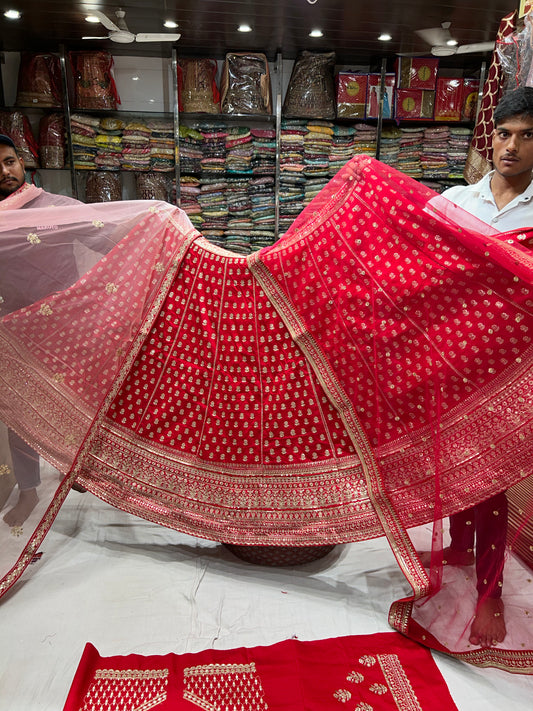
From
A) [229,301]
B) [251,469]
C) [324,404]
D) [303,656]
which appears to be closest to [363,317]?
[324,404]

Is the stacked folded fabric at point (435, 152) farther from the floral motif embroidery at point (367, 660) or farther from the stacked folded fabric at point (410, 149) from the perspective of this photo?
the floral motif embroidery at point (367, 660)

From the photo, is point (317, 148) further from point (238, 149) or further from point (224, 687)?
point (224, 687)

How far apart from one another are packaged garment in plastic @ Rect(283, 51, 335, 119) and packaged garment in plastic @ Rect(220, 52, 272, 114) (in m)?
0.19

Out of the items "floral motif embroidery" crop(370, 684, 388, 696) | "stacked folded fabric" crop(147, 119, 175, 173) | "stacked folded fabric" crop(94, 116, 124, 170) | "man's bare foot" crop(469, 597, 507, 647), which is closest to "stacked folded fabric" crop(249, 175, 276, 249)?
"stacked folded fabric" crop(147, 119, 175, 173)

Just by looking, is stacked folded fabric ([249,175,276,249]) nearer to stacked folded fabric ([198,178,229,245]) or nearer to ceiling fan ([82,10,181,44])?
stacked folded fabric ([198,178,229,245])

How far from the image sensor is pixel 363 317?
4.96ft

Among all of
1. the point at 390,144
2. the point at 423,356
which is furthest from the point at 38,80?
the point at 423,356

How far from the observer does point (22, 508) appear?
1683 millimetres

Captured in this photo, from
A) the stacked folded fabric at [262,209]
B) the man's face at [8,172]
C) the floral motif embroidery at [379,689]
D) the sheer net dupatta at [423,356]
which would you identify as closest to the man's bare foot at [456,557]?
the sheer net dupatta at [423,356]

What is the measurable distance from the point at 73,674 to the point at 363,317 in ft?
4.07

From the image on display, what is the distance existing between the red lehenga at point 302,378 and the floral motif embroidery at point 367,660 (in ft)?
0.47

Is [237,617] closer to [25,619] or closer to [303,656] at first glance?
[303,656]

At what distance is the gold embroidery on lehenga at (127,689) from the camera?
1271mm

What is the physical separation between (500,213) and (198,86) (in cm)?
309
